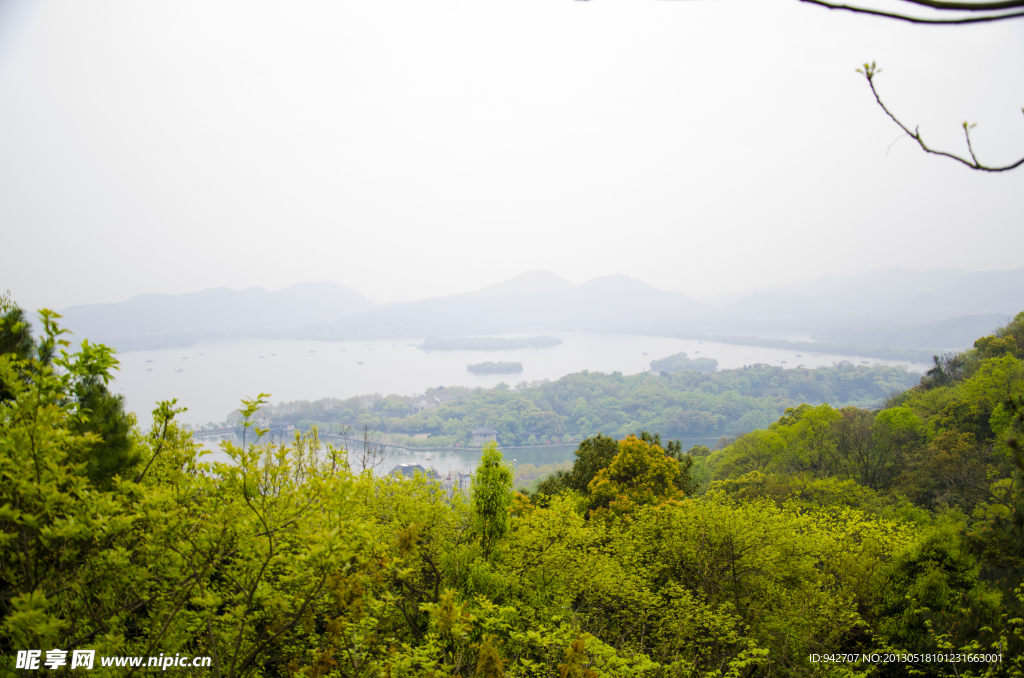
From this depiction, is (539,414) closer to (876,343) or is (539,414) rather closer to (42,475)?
(42,475)

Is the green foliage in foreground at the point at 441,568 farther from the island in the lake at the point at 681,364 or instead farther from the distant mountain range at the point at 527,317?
the island in the lake at the point at 681,364

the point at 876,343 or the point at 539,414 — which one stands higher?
the point at 876,343

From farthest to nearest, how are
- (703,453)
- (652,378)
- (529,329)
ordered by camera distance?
1. (529,329)
2. (652,378)
3. (703,453)

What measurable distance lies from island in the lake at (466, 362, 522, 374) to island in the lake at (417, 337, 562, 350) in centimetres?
2753

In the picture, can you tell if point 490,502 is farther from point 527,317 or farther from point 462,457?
point 527,317

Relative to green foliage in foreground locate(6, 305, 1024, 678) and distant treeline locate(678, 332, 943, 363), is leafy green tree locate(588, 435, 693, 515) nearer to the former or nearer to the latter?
green foliage in foreground locate(6, 305, 1024, 678)

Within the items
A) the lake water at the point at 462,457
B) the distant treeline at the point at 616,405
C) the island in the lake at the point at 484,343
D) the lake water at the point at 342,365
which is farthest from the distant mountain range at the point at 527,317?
the lake water at the point at 462,457

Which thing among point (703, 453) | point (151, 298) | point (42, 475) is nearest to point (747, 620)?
point (42, 475)

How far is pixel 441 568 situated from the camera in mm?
7336

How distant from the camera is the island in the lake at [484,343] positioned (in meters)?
130

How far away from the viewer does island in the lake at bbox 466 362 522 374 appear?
100 m

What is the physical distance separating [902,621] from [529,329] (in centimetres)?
17205

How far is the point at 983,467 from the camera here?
51.7 feet

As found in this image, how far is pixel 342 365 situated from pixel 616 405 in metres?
58.5
